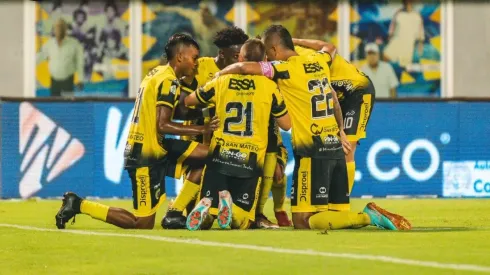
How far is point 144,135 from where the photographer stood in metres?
12.1

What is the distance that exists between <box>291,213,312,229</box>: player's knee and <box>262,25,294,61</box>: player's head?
4.47 feet

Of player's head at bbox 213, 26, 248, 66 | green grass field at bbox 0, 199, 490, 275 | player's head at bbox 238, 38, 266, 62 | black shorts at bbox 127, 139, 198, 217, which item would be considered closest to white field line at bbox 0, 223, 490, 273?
green grass field at bbox 0, 199, 490, 275

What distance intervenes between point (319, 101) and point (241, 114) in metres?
0.67

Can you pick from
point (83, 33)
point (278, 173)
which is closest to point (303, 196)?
point (278, 173)

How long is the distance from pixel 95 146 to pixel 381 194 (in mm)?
3694

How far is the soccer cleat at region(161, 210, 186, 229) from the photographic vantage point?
39.7 feet

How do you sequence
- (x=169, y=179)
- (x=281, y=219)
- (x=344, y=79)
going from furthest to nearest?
(x=169, y=179), (x=344, y=79), (x=281, y=219)

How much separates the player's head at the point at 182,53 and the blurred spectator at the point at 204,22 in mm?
9552

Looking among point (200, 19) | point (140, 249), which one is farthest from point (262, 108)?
point (200, 19)

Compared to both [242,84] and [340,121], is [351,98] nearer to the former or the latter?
[340,121]

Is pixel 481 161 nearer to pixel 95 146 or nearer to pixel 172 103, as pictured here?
pixel 95 146

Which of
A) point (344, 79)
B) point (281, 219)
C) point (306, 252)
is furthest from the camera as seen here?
point (344, 79)

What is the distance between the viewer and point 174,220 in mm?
12180

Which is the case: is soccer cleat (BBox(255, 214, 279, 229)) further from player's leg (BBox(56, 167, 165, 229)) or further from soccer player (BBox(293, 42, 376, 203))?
soccer player (BBox(293, 42, 376, 203))
